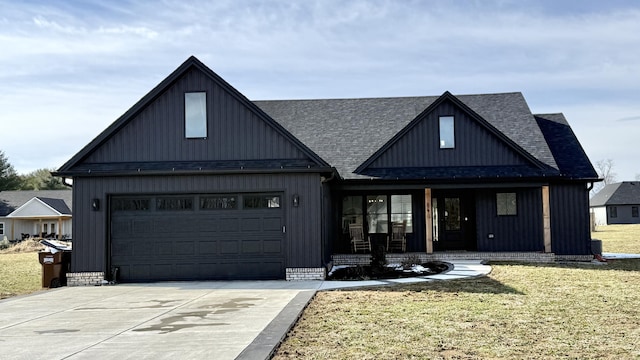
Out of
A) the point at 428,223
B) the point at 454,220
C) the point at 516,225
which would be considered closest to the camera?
the point at 428,223

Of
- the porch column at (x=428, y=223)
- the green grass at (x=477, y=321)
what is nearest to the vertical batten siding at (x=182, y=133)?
the green grass at (x=477, y=321)

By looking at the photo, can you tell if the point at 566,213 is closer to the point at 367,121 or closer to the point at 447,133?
the point at 447,133

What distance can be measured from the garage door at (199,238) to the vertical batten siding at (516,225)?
767cm

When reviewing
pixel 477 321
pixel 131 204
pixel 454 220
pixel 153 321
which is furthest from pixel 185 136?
pixel 454 220

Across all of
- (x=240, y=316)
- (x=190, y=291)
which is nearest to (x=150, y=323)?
(x=240, y=316)

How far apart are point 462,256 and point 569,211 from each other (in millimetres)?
4122

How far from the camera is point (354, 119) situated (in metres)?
22.8

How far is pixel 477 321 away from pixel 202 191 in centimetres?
858

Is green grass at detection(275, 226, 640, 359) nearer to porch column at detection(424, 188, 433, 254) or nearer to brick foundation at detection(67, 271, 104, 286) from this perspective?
porch column at detection(424, 188, 433, 254)

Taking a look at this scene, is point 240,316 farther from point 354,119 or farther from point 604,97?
point 604,97

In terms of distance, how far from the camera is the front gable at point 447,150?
1919 cm

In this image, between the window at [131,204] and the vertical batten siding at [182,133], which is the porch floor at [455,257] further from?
the window at [131,204]

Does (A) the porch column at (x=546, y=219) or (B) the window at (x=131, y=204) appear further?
(A) the porch column at (x=546, y=219)

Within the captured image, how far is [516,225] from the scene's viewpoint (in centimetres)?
→ 1950
